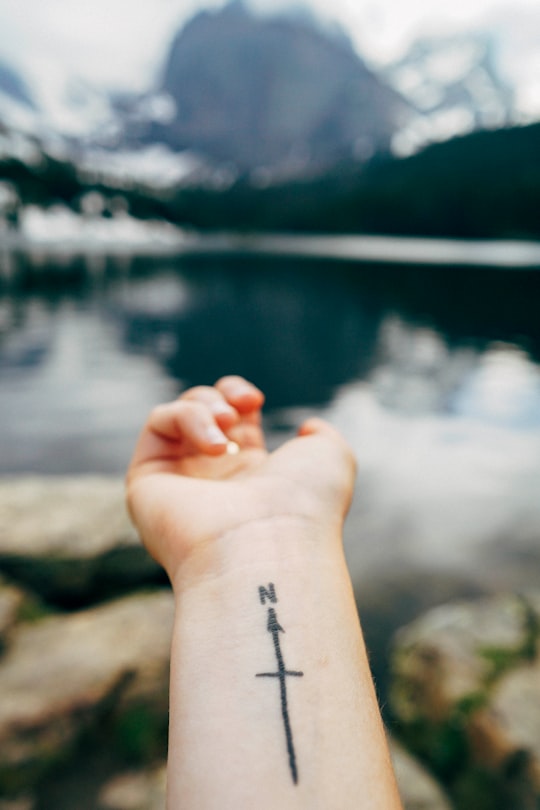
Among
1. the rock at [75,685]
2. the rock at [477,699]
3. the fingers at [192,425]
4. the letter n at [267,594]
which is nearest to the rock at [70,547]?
the rock at [75,685]

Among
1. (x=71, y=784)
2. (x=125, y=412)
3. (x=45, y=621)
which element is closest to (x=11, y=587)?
(x=45, y=621)

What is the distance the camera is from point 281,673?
5.94 ft

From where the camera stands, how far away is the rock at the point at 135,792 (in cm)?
318

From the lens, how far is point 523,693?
3760 mm

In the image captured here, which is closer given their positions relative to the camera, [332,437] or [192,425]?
[192,425]

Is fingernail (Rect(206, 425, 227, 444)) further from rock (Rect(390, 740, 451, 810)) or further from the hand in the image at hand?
rock (Rect(390, 740, 451, 810))

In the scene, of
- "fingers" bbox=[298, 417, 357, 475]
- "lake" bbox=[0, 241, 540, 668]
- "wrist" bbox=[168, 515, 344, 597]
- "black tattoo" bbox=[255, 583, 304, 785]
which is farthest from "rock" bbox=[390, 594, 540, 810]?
"black tattoo" bbox=[255, 583, 304, 785]

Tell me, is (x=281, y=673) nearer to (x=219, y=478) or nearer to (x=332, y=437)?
(x=219, y=478)

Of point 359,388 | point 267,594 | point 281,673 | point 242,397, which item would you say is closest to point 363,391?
point 359,388

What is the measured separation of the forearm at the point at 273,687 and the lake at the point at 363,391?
4567 millimetres

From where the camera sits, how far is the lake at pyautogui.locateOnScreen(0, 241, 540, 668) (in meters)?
7.73

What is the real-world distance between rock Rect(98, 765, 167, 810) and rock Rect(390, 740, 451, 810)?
1.63 m

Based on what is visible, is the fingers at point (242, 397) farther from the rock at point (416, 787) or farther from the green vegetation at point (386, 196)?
the green vegetation at point (386, 196)

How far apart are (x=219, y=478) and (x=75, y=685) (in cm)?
206
